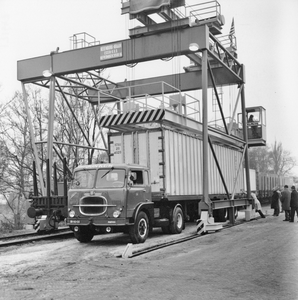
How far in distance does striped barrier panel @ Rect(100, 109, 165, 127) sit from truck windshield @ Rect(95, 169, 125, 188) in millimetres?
2711

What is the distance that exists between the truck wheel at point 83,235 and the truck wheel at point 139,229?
1.63m

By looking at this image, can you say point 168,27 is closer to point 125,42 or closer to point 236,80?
point 125,42

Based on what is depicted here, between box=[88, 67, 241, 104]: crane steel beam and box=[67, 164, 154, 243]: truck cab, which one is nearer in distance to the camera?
box=[67, 164, 154, 243]: truck cab

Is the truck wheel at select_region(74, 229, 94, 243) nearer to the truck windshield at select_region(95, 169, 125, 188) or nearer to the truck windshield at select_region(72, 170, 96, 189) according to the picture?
the truck windshield at select_region(72, 170, 96, 189)

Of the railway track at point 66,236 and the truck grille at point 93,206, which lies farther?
the truck grille at point 93,206

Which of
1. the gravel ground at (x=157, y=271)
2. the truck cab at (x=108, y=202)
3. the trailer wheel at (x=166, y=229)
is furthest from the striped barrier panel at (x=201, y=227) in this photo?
the truck cab at (x=108, y=202)

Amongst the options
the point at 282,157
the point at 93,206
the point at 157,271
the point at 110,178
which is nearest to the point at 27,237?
the point at 93,206

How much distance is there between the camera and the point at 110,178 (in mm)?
12398

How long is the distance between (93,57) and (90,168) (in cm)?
643

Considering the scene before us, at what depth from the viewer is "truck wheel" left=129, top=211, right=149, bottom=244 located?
12.1 meters

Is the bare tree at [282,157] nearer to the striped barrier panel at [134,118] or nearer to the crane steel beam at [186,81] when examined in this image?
the striped barrier panel at [134,118]

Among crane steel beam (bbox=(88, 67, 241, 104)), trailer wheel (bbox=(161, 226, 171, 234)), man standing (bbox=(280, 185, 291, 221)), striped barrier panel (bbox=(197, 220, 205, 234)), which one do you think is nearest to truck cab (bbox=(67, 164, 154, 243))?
trailer wheel (bbox=(161, 226, 171, 234))

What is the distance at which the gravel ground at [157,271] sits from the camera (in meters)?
6.54

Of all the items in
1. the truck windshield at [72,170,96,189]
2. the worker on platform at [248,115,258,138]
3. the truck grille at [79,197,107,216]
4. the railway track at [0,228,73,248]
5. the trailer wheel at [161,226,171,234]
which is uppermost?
the worker on platform at [248,115,258,138]
